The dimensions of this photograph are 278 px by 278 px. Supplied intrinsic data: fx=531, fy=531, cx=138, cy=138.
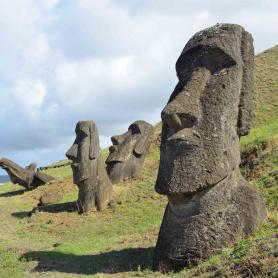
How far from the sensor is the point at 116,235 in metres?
14.3

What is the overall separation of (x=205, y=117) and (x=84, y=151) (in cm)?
1003

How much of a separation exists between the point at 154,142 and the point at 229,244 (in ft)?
64.2

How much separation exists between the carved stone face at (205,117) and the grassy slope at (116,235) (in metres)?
1.30

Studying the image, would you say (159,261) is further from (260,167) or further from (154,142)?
(154,142)

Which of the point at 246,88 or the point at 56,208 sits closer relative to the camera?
the point at 246,88

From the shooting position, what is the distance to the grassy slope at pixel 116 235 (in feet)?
25.8

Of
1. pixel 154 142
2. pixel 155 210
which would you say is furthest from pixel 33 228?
pixel 154 142

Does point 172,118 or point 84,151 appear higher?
point 84,151

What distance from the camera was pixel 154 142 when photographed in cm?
2805

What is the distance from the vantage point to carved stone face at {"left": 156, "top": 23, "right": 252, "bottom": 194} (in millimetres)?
8750

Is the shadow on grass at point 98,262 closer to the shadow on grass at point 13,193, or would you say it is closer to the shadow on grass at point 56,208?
the shadow on grass at point 56,208

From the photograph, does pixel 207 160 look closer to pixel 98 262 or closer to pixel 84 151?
pixel 98 262

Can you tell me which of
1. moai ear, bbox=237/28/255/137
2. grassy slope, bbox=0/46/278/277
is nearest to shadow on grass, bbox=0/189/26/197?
grassy slope, bbox=0/46/278/277

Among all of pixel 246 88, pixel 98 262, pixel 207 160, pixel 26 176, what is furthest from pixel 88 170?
pixel 207 160
